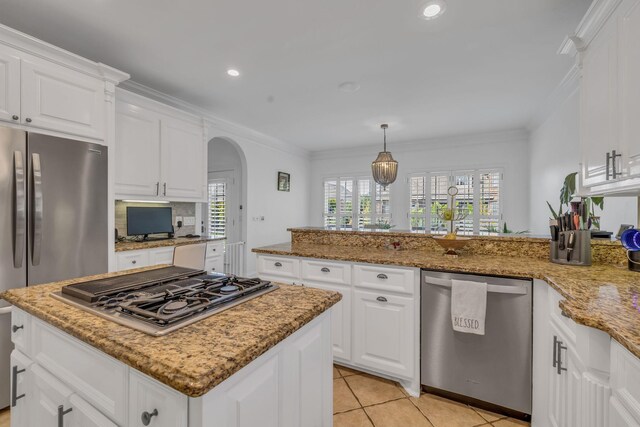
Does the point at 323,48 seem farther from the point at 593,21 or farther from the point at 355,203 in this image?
the point at 355,203

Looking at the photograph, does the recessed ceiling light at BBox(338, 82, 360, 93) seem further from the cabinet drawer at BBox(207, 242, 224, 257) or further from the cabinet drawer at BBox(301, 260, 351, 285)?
the cabinet drawer at BBox(207, 242, 224, 257)

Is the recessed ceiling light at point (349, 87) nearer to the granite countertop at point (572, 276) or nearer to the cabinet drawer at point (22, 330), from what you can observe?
the granite countertop at point (572, 276)

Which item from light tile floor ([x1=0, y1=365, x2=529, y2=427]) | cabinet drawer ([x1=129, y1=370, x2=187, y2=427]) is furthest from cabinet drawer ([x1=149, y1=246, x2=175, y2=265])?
cabinet drawer ([x1=129, y1=370, x2=187, y2=427])

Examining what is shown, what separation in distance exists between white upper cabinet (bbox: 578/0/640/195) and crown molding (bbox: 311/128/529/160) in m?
3.69

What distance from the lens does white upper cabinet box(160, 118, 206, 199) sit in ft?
10.1

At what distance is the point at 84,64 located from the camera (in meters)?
2.18

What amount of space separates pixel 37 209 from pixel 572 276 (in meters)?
3.09

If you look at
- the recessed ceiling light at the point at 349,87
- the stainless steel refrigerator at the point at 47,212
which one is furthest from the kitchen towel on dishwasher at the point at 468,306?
the stainless steel refrigerator at the point at 47,212

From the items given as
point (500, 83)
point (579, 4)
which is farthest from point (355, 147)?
point (579, 4)

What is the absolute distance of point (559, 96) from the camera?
3.22 meters

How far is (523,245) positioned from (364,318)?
124 centimetres

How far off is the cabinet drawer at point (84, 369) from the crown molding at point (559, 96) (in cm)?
331

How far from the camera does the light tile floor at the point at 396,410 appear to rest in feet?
5.48

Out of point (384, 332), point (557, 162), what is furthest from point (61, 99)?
point (557, 162)
